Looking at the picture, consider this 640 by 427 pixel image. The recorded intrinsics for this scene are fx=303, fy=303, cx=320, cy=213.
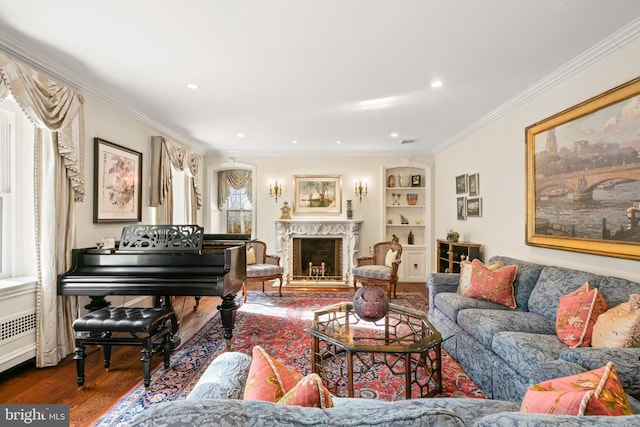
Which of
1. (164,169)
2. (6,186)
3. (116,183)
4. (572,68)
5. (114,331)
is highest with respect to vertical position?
(572,68)

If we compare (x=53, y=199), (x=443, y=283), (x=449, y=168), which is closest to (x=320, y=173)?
(x=449, y=168)

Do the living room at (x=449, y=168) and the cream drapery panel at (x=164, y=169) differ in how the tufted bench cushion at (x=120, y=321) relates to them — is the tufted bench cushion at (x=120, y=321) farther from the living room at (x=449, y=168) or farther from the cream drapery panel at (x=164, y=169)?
the cream drapery panel at (x=164, y=169)

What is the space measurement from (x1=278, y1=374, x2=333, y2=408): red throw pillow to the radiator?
2783 millimetres

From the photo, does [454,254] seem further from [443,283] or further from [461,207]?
[443,283]

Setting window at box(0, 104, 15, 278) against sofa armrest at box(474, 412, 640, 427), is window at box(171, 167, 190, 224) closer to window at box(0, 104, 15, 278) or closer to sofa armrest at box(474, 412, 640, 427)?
window at box(0, 104, 15, 278)

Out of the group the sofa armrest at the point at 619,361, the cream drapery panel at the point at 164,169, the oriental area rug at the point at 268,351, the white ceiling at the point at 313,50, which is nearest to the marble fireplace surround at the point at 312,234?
the oriental area rug at the point at 268,351

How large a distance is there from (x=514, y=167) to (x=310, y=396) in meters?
3.60

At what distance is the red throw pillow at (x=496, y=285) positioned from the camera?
2775 millimetres

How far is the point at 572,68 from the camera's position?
2.56m

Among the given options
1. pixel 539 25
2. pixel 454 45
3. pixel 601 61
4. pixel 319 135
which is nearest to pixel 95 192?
pixel 319 135

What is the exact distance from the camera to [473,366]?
2.39 m

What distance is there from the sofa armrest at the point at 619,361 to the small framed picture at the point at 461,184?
3.35 meters

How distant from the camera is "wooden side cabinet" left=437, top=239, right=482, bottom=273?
4062 mm

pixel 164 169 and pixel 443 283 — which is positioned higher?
pixel 164 169
